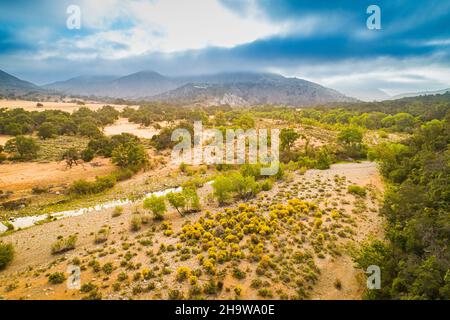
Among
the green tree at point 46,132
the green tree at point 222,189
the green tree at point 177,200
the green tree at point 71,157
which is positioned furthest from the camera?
the green tree at point 46,132

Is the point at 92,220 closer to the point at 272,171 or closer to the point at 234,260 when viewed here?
the point at 234,260

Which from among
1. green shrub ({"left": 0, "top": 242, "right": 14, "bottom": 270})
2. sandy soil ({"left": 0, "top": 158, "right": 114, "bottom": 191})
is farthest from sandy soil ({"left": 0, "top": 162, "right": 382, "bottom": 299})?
sandy soil ({"left": 0, "top": 158, "right": 114, "bottom": 191})

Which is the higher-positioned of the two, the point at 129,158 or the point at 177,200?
the point at 129,158

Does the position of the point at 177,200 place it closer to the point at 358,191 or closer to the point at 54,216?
the point at 54,216

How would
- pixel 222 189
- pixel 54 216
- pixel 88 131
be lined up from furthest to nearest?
pixel 88 131
pixel 222 189
pixel 54 216

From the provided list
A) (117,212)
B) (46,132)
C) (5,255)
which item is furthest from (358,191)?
(46,132)

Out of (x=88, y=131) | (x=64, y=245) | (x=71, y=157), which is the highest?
(x=88, y=131)

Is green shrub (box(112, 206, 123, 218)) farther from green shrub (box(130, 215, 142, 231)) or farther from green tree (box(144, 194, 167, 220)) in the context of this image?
green tree (box(144, 194, 167, 220))

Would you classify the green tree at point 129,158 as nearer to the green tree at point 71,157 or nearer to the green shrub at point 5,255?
the green tree at point 71,157

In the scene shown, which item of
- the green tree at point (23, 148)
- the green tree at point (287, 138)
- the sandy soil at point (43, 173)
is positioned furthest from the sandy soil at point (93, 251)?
the green tree at point (23, 148)
